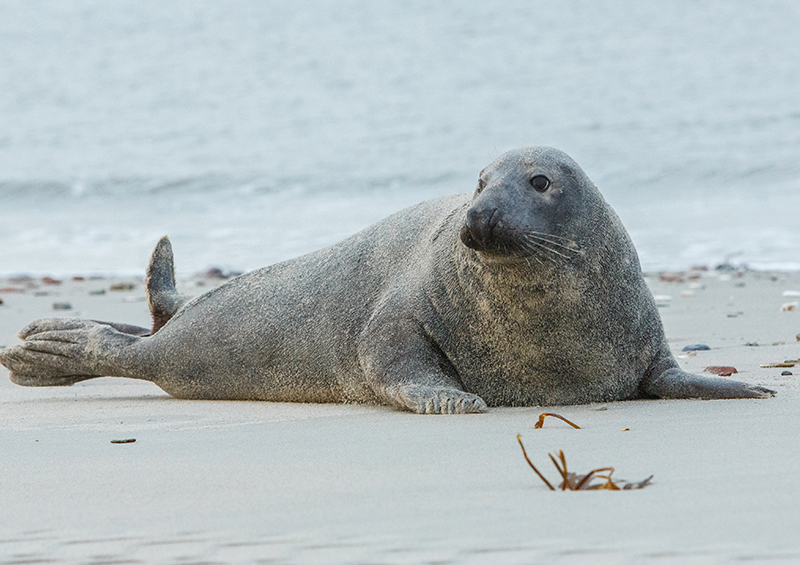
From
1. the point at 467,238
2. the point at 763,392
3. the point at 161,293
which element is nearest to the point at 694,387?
the point at 763,392

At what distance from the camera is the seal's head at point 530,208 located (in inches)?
133

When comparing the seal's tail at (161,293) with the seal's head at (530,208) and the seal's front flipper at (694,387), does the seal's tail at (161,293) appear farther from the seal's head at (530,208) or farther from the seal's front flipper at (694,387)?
Result: the seal's front flipper at (694,387)

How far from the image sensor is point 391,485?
2275mm

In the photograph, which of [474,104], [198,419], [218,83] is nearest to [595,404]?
[198,419]

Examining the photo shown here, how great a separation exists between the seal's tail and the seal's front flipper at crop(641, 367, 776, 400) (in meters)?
2.20

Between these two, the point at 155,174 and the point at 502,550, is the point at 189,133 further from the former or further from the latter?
the point at 502,550

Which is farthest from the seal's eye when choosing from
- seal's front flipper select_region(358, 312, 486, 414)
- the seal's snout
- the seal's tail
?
the seal's tail

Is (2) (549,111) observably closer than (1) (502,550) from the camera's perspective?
No

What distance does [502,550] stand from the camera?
5.41 ft

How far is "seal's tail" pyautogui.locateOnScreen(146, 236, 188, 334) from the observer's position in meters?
4.87

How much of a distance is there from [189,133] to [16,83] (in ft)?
18.6

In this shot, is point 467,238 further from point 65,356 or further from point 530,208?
point 65,356

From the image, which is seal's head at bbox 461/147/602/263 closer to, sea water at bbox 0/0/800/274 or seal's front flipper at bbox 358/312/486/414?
seal's front flipper at bbox 358/312/486/414

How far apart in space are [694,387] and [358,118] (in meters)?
16.3
